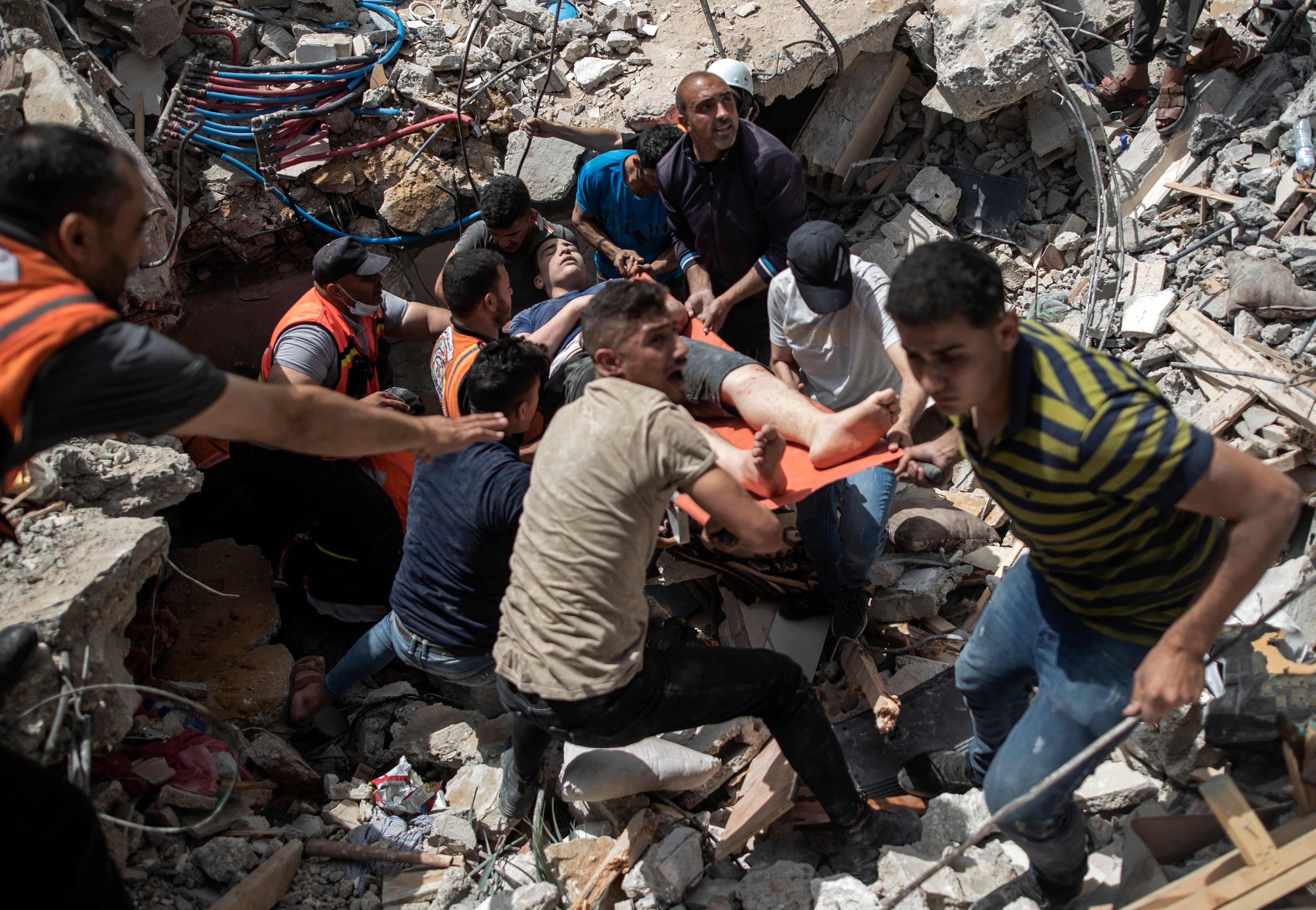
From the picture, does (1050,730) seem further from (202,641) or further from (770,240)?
(202,641)

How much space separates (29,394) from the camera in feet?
5.90

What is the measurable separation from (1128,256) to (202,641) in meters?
5.67

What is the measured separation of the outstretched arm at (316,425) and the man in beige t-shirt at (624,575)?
377 millimetres

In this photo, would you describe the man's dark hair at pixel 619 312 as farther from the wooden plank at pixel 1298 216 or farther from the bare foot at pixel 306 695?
the wooden plank at pixel 1298 216

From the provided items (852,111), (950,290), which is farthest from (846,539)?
(852,111)

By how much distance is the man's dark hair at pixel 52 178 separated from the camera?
6.38 ft

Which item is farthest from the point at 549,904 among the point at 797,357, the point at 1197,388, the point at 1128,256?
the point at 1128,256

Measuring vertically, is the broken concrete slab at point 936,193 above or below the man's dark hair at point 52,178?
below

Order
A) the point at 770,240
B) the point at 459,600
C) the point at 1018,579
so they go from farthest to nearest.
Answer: the point at 770,240, the point at 459,600, the point at 1018,579

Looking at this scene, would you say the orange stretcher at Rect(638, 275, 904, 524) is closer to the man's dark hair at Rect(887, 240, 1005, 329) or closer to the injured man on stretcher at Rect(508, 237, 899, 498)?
the injured man on stretcher at Rect(508, 237, 899, 498)

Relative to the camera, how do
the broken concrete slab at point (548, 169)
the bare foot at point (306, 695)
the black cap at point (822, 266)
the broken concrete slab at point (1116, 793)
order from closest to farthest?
the broken concrete slab at point (1116, 793), the black cap at point (822, 266), the bare foot at point (306, 695), the broken concrete slab at point (548, 169)

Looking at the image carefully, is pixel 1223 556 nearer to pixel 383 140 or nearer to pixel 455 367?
pixel 455 367

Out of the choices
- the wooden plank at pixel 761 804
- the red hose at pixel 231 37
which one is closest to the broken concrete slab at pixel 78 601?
the wooden plank at pixel 761 804

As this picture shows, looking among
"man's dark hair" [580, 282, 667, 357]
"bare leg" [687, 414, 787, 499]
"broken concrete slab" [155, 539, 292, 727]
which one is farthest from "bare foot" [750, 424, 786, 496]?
"broken concrete slab" [155, 539, 292, 727]
